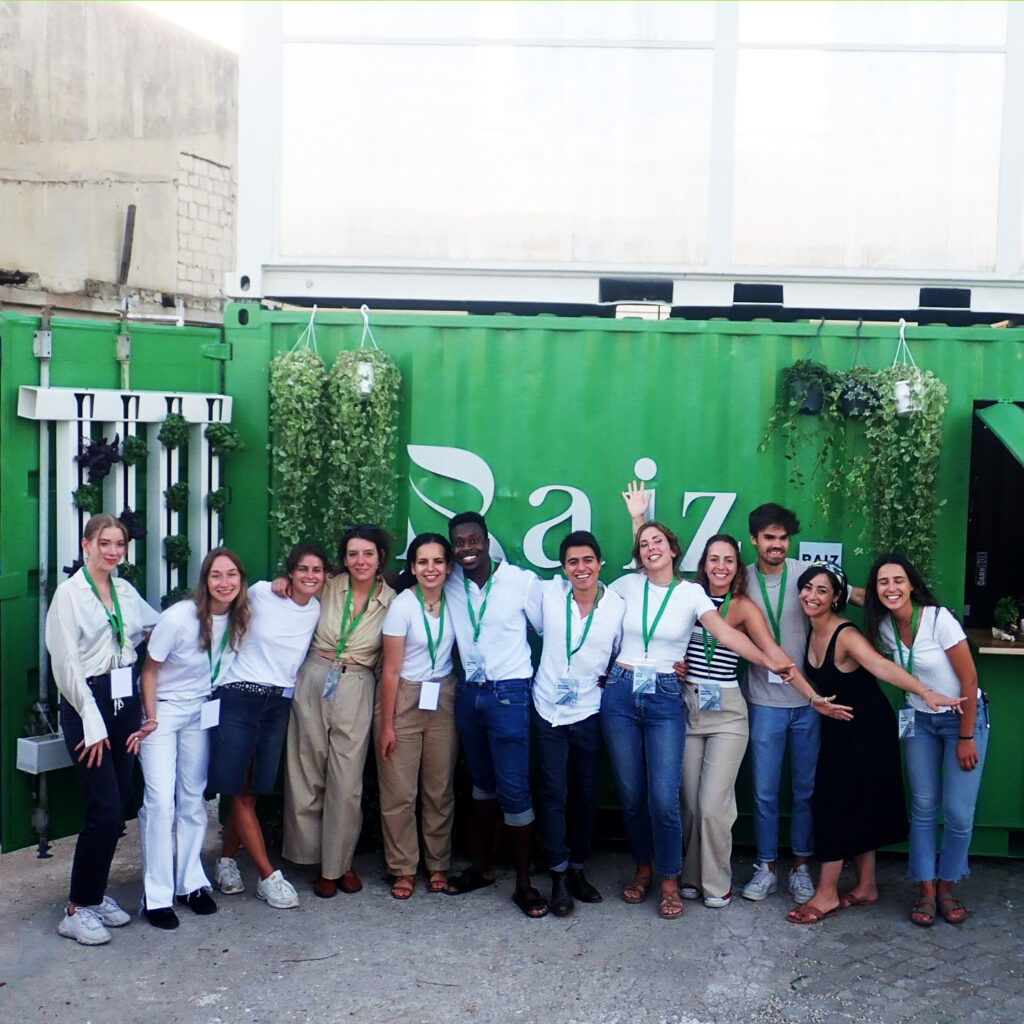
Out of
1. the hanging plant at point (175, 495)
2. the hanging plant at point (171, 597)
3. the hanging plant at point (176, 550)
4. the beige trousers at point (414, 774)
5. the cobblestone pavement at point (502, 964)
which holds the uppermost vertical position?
A: the hanging plant at point (175, 495)

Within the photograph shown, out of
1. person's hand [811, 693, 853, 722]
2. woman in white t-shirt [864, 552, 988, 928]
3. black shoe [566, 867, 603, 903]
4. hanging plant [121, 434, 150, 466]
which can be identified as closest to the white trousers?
hanging plant [121, 434, 150, 466]

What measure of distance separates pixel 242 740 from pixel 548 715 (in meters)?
1.30

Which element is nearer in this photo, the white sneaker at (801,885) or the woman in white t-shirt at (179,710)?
the woman in white t-shirt at (179,710)

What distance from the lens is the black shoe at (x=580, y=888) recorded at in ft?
Result: 16.8

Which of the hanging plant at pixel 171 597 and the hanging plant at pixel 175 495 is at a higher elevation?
the hanging plant at pixel 175 495

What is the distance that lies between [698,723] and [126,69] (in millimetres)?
10122

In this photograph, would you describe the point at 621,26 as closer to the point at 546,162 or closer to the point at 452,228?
the point at 546,162

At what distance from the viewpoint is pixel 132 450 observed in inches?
199

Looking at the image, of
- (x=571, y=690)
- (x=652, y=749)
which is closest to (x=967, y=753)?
(x=652, y=749)

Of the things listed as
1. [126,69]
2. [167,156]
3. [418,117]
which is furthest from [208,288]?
[418,117]

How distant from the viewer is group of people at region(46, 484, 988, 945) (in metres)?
4.77

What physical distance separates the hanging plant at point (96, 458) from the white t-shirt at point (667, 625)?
7.60ft

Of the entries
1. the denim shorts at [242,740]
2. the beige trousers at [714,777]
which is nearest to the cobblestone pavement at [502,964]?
the beige trousers at [714,777]

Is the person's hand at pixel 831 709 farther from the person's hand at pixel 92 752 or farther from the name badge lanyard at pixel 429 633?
the person's hand at pixel 92 752
